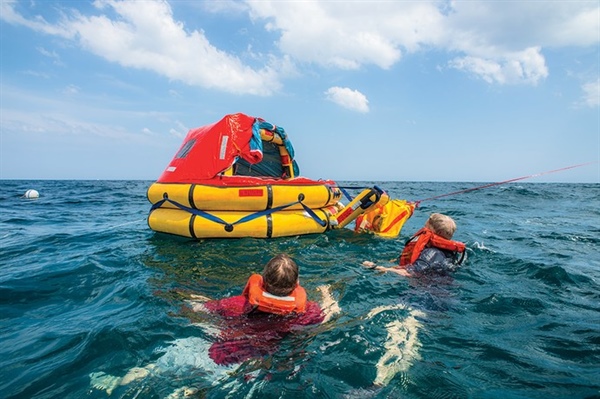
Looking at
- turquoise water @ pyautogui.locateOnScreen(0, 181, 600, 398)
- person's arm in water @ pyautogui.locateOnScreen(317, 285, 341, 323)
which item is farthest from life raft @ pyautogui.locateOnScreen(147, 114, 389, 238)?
person's arm in water @ pyautogui.locateOnScreen(317, 285, 341, 323)

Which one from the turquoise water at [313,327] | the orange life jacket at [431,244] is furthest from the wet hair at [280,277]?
the orange life jacket at [431,244]

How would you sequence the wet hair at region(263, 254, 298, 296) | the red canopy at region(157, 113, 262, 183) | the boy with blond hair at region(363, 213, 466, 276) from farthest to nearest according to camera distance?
the red canopy at region(157, 113, 262, 183) < the boy with blond hair at region(363, 213, 466, 276) < the wet hair at region(263, 254, 298, 296)

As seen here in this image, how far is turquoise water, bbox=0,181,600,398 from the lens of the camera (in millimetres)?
2490

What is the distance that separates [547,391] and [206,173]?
20.5 feet

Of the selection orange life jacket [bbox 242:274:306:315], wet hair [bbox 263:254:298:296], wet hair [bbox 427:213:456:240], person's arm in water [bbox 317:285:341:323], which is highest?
wet hair [bbox 427:213:456:240]

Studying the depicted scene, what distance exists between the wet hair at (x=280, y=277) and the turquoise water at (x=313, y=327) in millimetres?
412

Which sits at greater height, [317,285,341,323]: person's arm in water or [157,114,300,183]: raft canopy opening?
[157,114,300,183]: raft canopy opening

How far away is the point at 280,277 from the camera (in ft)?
9.66

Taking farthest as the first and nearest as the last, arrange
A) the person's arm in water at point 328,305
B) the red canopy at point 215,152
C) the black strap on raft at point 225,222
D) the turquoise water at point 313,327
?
the red canopy at point 215,152
the black strap on raft at point 225,222
the person's arm in water at point 328,305
the turquoise water at point 313,327

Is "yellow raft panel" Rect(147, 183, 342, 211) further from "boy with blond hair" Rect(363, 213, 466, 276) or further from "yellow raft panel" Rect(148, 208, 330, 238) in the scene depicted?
"boy with blond hair" Rect(363, 213, 466, 276)

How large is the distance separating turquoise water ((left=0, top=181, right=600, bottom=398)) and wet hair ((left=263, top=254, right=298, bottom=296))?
0.41 m

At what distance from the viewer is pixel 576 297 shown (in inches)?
172

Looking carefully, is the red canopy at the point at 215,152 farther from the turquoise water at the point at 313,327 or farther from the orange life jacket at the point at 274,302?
the orange life jacket at the point at 274,302

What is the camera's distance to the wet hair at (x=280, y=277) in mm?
2953
